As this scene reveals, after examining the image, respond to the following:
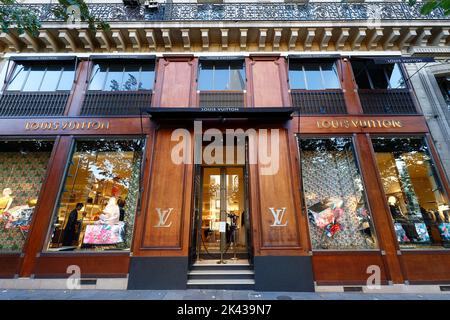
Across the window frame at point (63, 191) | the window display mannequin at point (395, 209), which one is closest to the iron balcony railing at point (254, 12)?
the window frame at point (63, 191)

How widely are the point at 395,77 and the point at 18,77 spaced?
571 inches

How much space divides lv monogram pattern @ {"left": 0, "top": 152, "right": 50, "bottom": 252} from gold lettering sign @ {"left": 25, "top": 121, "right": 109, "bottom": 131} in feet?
2.93

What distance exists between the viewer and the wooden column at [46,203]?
19.6 feet

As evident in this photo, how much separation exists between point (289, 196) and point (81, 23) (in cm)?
1003

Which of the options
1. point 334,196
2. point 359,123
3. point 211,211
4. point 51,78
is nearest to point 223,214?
point 211,211

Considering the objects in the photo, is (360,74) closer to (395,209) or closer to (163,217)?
(395,209)

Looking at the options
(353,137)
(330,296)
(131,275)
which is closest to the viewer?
(330,296)

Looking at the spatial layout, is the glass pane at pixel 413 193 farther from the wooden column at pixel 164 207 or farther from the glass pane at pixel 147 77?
the glass pane at pixel 147 77

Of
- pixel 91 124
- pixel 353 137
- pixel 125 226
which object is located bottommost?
pixel 125 226

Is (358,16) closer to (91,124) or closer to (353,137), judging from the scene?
(353,137)

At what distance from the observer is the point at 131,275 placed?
5.83m

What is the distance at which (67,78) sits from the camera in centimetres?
808
